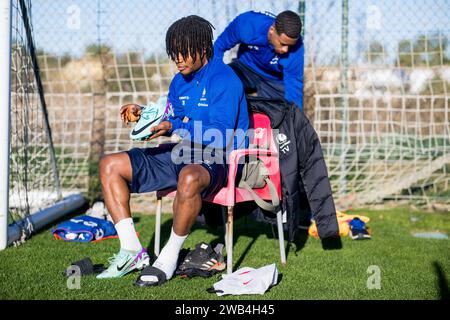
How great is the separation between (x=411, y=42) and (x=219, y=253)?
13.9 ft

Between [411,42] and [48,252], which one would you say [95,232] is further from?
[411,42]

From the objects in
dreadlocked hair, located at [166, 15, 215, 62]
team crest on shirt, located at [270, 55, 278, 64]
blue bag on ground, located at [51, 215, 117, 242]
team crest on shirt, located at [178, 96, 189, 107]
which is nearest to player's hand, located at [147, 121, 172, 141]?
team crest on shirt, located at [178, 96, 189, 107]

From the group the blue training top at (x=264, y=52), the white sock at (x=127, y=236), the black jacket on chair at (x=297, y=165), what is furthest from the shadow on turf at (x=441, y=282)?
the white sock at (x=127, y=236)

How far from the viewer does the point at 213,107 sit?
4156mm

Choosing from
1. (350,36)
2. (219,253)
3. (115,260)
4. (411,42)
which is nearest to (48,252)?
(115,260)

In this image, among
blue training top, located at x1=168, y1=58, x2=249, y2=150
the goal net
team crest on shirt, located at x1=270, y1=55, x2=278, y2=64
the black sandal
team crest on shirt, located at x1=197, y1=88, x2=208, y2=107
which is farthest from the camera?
team crest on shirt, located at x1=270, y1=55, x2=278, y2=64

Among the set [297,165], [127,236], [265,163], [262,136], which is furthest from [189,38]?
[127,236]

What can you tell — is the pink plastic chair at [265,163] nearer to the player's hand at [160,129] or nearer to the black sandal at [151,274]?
the player's hand at [160,129]

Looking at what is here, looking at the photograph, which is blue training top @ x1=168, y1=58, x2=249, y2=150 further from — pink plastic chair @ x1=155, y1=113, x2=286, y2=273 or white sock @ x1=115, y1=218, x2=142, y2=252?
white sock @ x1=115, y1=218, x2=142, y2=252

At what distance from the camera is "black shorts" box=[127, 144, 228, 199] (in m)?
4.08

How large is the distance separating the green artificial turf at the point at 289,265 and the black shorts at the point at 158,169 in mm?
596

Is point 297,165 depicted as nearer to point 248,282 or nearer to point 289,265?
point 289,265

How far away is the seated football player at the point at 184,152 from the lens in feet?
12.7

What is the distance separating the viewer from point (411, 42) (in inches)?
291
